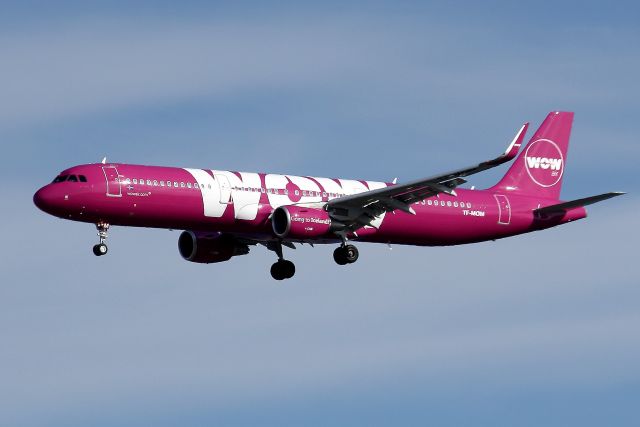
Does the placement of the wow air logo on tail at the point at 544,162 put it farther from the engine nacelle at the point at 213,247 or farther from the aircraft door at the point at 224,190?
the aircraft door at the point at 224,190

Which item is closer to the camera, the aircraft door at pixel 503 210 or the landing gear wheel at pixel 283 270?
the landing gear wheel at pixel 283 270

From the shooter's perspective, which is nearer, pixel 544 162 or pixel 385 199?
pixel 385 199

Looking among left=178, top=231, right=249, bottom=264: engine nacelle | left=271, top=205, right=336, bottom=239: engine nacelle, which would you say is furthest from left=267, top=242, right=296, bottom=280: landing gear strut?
left=271, top=205, right=336, bottom=239: engine nacelle

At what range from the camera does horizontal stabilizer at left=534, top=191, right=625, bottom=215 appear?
67463mm

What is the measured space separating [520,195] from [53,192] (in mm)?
25145

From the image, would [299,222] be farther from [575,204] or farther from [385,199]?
[575,204]

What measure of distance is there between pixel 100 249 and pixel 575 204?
24.0 meters

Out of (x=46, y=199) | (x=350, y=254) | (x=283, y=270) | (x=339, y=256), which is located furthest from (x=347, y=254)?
(x=46, y=199)

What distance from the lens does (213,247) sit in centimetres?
6969

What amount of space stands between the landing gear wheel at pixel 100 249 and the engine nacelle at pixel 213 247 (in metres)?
7.63

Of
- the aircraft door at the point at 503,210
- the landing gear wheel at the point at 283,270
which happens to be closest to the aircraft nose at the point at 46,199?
the landing gear wheel at the point at 283,270

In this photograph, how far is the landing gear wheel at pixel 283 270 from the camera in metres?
71.3

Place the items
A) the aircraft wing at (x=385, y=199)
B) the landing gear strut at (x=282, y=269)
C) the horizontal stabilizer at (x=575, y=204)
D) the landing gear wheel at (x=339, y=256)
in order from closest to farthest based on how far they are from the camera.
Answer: the aircraft wing at (x=385, y=199) < the horizontal stabilizer at (x=575, y=204) < the landing gear wheel at (x=339, y=256) < the landing gear strut at (x=282, y=269)

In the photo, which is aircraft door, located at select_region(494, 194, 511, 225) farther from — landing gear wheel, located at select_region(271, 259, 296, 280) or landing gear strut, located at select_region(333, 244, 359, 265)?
landing gear wheel, located at select_region(271, 259, 296, 280)
